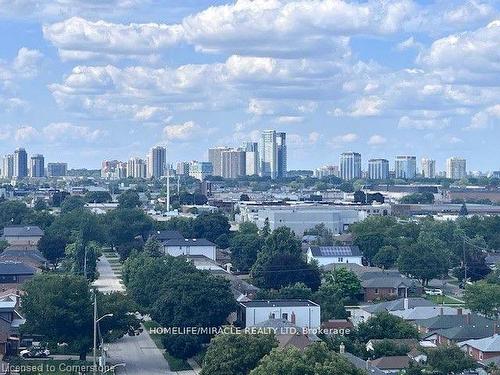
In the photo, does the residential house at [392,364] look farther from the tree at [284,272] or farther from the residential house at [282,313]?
the tree at [284,272]

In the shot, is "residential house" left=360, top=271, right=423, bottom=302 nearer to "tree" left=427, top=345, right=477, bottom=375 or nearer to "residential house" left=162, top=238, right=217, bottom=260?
"residential house" left=162, top=238, right=217, bottom=260

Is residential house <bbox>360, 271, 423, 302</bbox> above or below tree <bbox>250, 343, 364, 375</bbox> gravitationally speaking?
below

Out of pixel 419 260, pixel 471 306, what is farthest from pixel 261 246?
pixel 471 306

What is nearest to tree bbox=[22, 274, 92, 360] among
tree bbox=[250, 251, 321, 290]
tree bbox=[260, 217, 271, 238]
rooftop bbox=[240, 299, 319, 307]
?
rooftop bbox=[240, 299, 319, 307]

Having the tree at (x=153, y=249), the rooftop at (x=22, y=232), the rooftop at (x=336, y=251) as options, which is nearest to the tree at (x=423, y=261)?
the rooftop at (x=336, y=251)

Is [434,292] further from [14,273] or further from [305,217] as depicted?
[305,217]
